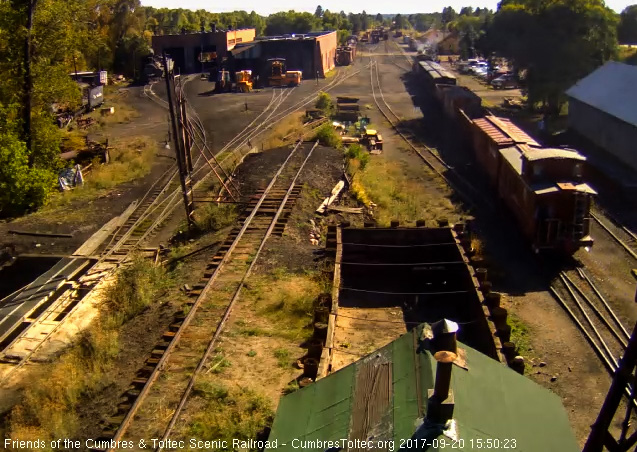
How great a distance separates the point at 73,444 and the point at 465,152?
23493mm

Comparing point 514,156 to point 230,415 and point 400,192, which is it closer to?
point 400,192

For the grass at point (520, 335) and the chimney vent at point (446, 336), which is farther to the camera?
the grass at point (520, 335)

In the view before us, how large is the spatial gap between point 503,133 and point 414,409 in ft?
65.3

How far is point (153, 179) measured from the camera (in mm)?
24734

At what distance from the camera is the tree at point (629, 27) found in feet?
192

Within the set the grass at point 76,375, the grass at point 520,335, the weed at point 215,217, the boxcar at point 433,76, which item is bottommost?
the grass at point 520,335

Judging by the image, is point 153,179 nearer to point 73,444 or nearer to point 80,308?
point 80,308

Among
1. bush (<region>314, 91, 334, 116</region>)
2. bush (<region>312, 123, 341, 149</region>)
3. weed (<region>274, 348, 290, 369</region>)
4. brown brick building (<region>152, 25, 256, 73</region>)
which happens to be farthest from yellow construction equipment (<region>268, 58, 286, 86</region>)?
weed (<region>274, 348, 290, 369</region>)

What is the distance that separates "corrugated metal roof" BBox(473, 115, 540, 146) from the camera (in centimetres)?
2168

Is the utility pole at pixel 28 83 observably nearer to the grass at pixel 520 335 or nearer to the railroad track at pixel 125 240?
the railroad track at pixel 125 240

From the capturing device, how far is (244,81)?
48969 millimetres

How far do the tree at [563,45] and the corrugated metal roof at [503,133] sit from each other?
10.5m

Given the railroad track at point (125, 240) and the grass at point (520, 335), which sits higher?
the railroad track at point (125, 240)

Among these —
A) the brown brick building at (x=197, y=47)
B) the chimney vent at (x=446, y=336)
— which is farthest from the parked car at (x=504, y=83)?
the chimney vent at (x=446, y=336)
